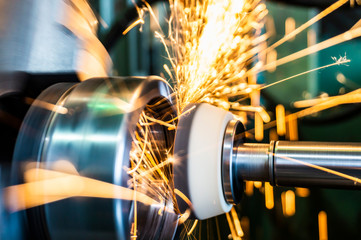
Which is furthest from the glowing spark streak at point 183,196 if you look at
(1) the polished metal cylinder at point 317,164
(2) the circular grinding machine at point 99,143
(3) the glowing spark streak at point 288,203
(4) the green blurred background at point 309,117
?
(3) the glowing spark streak at point 288,203

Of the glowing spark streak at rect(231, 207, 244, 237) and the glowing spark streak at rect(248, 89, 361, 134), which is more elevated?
the glowing spark streak at rect(248, 89, 361, 134)

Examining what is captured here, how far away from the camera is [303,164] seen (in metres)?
0.53

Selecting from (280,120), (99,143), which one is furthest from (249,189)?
(99,143)

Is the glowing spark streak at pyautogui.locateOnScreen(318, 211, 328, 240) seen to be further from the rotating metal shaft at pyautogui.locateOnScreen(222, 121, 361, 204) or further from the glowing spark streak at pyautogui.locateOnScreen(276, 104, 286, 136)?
the rotating metal shaft at pyautogui.locateOnScreen(222, 121, 361, 204)

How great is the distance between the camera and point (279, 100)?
4.58ft

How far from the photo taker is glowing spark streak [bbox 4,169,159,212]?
438 mm

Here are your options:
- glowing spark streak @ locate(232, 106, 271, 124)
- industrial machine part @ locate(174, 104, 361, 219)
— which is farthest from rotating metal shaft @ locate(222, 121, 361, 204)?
glowing spark streak @ locate(232, 106, 271, 124)

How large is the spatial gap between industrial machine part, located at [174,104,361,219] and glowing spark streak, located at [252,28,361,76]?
2.90 ft

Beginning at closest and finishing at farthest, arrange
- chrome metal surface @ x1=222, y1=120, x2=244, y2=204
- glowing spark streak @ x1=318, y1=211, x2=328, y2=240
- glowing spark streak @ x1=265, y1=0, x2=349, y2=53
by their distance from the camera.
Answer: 1. chrome metal surface @ x1=222, y1=120, x2=244, y2=204
2. glowing spark streak @ x1=265, y1=0, x2=349, y2=53
3. glowing spark streak @ x1=318, y1=211, x2=328, y2=240

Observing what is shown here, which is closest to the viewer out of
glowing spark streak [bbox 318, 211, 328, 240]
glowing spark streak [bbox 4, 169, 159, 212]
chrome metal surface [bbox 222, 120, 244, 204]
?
glowing spark streak [bbox 4, 169, 159, 212]

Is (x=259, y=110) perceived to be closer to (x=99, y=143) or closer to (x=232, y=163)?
(x=232, y=163)

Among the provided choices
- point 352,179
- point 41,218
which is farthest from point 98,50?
point 352,179

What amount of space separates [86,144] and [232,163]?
9.8 inches

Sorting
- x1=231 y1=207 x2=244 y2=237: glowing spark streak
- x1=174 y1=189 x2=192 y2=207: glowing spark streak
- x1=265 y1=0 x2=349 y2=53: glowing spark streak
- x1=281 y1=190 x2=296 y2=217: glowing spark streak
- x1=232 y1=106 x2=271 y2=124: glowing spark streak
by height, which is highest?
x1=265 y1=0 x2=349 y2=53: glowing spark streak
